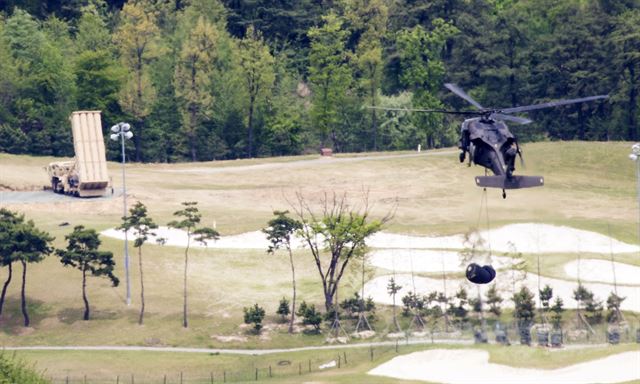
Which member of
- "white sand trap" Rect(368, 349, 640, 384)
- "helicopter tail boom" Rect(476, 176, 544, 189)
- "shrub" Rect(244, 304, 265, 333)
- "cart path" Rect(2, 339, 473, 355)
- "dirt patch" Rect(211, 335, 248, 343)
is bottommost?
"white sand trap" Rect(368, 349, 640, 384)

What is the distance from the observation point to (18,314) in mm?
134625

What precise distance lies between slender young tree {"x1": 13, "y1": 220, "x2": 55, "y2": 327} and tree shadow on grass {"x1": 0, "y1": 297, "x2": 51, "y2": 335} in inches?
18.0

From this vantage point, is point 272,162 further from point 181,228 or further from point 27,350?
point 27,350

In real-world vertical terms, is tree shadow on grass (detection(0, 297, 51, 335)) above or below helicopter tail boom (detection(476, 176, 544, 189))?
below

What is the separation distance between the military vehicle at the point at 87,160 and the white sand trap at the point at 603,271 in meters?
48.9

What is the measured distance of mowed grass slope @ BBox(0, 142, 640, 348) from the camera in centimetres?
13075

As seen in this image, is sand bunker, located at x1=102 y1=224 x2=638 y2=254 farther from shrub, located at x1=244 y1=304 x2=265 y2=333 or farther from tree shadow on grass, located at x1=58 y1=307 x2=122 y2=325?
shrub, located at x1=244 y1=304 x2=265 y2=333

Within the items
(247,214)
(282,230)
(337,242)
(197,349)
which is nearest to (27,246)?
(197,349)

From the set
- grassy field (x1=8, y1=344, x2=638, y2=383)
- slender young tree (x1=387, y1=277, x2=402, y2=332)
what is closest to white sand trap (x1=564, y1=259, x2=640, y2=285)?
slender young tree (x1=387, y1=277, x2=402, y2=332)

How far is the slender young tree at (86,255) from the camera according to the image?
135125mm

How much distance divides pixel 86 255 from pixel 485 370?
3691 centimetres

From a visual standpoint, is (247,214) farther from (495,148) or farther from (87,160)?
(495,148)

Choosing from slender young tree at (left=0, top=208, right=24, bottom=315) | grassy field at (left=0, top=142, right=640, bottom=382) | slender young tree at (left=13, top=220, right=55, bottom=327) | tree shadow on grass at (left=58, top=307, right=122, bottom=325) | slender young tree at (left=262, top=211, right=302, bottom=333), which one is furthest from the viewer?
slender young tree at (left=262, top=211, right=302, bottom=333)

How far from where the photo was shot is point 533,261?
139000 millimetres
